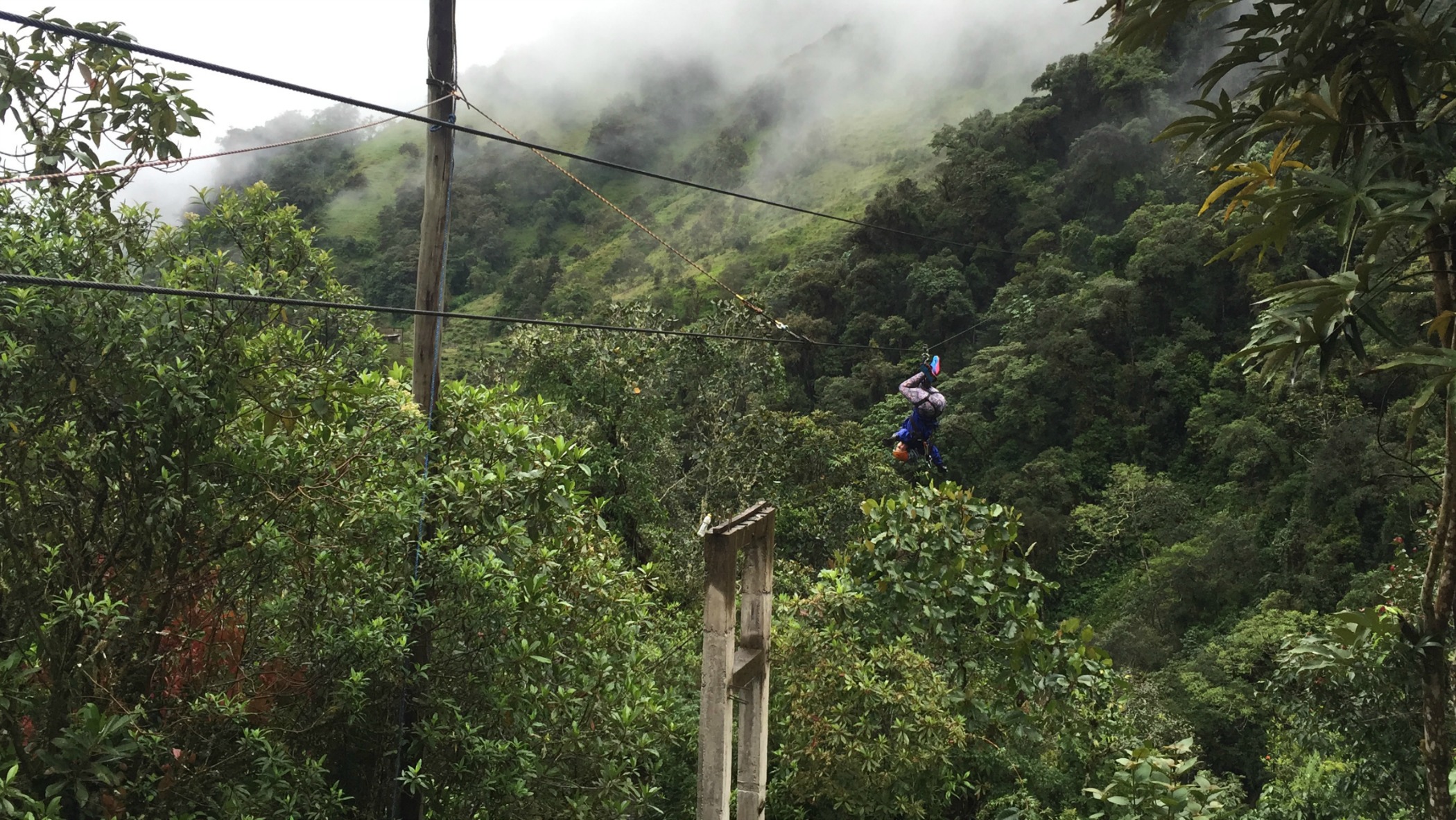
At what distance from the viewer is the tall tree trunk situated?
8.45 ft

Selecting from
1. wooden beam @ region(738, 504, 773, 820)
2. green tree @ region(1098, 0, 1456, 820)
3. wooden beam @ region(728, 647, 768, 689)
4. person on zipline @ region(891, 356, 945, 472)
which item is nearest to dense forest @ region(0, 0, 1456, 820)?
green tree @ region(1098, 0, 1456, 820)

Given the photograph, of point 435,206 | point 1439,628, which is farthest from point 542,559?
point 1439,628

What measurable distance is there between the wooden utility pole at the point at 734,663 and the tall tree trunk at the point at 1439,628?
2152mm

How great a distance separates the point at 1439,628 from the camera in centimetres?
274

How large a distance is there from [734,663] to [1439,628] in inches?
94.6

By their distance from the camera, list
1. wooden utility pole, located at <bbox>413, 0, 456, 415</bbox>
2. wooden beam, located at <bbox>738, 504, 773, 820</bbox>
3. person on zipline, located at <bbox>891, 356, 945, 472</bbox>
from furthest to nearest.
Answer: person on zipline, located at <bbox>891, 356, 945, 472</bbox>
wooden utility pole, located at <bbox>413, 0, 456, 415</bbox>
wooden beam, located at <bbox>738, 504, 773, 820</bbox>

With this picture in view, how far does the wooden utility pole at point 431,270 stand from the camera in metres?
4.28

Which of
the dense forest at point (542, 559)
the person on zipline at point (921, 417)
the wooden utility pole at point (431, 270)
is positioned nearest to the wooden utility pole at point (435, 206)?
Result: the wooden utility pole at point (431, 270)

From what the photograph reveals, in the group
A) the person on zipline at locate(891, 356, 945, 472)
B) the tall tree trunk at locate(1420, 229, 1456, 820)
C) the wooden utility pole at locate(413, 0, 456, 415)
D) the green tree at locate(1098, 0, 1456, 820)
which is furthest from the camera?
the person on zipline at locate(891, 356, 945, 472)

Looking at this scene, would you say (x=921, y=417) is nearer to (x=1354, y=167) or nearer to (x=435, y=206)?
(x=435, y=206)

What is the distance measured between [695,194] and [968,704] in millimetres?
42912

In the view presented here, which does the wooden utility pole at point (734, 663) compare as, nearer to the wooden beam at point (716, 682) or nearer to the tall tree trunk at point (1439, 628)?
the wooden beam at point (716, 682)

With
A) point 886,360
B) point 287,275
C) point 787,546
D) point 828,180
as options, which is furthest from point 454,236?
point 287,275

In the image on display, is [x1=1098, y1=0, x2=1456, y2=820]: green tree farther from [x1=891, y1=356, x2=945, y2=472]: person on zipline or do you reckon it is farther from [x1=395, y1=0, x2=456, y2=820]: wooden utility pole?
[x1=891, y1=356, x2=945, y2=472]: person on zipline
